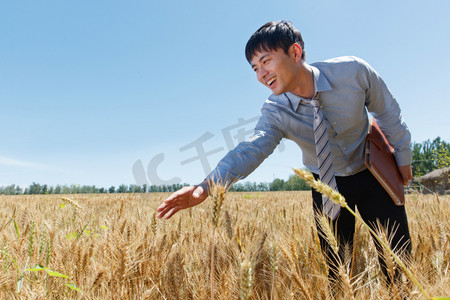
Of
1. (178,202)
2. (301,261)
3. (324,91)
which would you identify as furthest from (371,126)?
(178,202)

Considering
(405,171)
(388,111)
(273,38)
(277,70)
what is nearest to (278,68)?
(277,70)

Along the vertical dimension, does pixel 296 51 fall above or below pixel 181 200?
above

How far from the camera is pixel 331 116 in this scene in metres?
1.97

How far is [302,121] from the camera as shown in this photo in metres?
2.06

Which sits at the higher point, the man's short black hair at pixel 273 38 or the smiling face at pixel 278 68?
the man's short black hair at pixel 273 38

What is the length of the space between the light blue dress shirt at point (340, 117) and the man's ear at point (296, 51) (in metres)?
0.14

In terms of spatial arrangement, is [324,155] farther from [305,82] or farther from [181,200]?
[181,200]

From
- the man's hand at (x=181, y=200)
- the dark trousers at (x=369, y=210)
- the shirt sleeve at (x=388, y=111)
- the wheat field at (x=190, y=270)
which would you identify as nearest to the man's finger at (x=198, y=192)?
the man's hand at (x=181, y=200)

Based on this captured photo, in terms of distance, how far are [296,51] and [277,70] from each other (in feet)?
0.83

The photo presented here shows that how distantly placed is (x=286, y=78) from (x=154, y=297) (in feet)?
4.46

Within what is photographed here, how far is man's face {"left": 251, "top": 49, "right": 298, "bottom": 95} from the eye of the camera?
1.76 metres

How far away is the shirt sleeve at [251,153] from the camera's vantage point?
1.60 metres

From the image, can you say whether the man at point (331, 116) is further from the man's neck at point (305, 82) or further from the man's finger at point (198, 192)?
the man's finger at point (198, 192)

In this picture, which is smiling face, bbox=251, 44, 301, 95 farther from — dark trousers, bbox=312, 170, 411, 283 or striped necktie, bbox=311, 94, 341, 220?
dark trousers, bbox=312, 170, 411, 283
